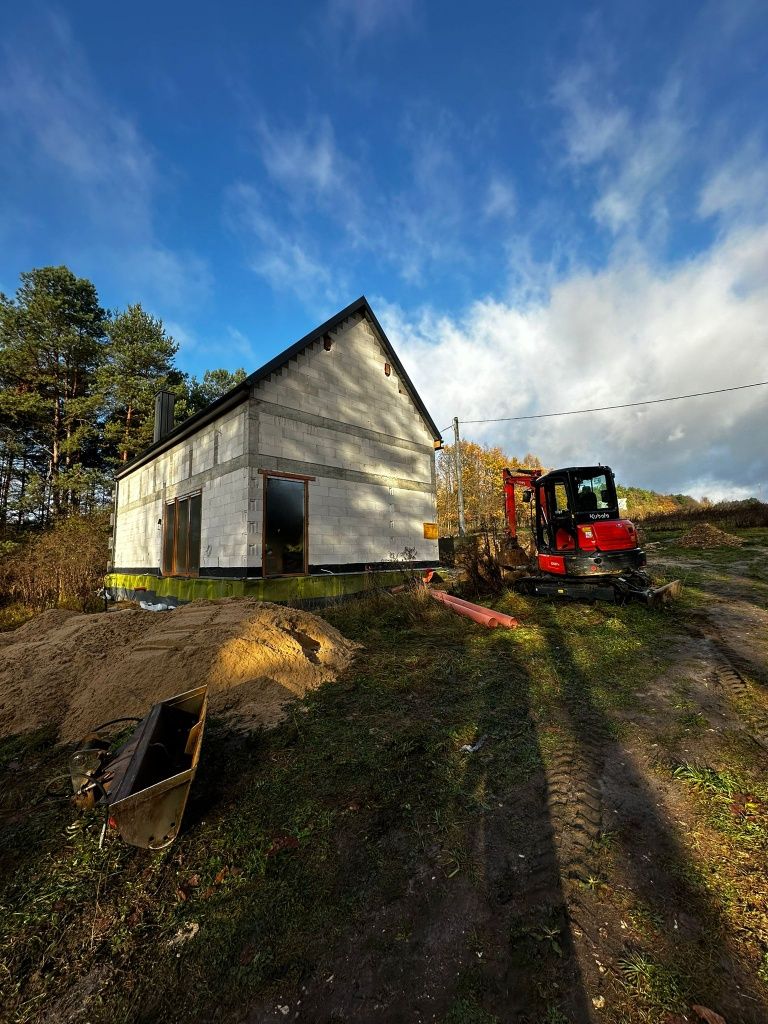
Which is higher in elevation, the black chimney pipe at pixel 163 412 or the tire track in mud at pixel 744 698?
the black chimney pipe at pixel 163 412

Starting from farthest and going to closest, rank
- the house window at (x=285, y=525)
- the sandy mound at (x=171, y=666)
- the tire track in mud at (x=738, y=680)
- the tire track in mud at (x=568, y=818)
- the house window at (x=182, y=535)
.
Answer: the house window at (x=182, y=535)
the house window at (x=285, y=525)
the sandy mound at (x=171, y=666)
the tire track in mud at (x=738, y=680)
the tire track in mud at (x=568, y=818)

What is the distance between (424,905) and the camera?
2.20 m

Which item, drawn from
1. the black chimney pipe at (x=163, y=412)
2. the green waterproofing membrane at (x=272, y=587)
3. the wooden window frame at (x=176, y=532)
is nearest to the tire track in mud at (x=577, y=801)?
the green waterproofing membrane at (x=272, y=587)

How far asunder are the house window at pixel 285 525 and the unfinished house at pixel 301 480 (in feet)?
0.10

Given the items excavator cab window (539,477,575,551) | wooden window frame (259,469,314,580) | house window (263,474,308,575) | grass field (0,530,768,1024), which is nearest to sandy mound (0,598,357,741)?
grass field (0,530,768,1024)

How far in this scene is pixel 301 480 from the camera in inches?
449

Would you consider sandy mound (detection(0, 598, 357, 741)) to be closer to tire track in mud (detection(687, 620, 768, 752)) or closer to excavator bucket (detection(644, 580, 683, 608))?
tire track in mud (detection(687, 620, 768, 752))

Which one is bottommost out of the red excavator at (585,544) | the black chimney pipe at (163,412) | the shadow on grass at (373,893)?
the shadow on grass at (373,893)

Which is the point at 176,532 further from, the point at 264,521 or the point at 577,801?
the point at 577,801

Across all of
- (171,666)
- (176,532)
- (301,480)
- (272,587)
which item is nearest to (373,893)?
(171,666)

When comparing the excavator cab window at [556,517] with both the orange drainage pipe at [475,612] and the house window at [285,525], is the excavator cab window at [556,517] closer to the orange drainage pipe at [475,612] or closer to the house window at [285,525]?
the orange drainage pipe at [475,612]

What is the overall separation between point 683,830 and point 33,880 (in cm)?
424

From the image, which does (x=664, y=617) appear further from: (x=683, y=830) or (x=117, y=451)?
(x=117, y=451)

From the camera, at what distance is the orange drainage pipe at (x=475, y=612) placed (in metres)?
7.91
